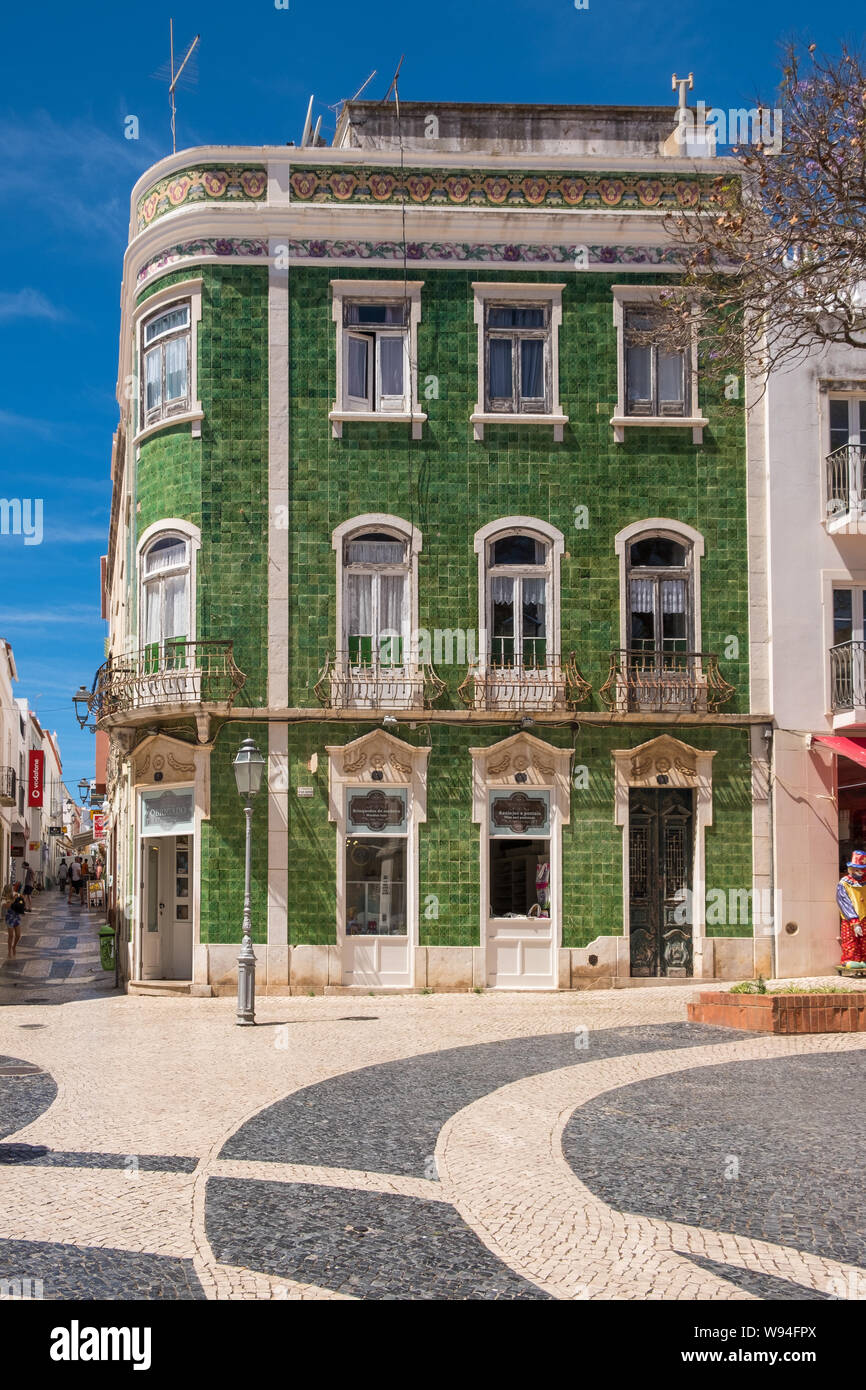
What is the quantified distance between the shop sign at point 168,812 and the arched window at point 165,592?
2.31 metres

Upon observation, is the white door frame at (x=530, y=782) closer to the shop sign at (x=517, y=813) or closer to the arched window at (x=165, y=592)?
the shop sign at (x=517, y=813)

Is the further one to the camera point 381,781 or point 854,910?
point 381,781

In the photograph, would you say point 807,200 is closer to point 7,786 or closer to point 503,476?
point 503,476

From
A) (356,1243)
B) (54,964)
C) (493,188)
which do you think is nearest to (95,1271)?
(356,1243)

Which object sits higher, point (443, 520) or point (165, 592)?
point (443, 520)

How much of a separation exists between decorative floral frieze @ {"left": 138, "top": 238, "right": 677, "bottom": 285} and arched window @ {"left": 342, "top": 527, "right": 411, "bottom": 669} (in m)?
4.45

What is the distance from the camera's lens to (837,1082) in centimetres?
1231

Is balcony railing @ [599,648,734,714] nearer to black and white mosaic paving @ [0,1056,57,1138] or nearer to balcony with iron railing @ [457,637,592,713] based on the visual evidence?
balcony with iron railing @ [457,637,592,713]

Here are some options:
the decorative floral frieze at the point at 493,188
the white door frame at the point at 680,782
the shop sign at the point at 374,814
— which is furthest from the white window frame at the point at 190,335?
the white door frame at the point at 680,782

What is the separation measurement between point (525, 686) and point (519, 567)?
1.92 meters

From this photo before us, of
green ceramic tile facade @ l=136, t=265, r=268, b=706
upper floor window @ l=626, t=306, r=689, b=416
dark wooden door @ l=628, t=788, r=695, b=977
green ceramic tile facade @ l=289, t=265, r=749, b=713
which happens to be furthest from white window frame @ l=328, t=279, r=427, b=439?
dark wooden door @ l=628, t=788, r=695, b=977

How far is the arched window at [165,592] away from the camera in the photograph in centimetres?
2180

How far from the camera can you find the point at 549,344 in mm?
22109
